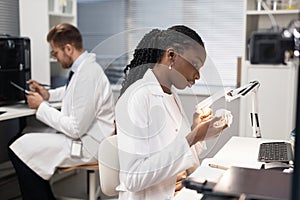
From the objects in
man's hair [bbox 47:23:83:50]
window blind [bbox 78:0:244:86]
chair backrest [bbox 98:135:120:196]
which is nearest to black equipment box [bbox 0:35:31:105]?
man's hair [bbox 47:23:83:50]

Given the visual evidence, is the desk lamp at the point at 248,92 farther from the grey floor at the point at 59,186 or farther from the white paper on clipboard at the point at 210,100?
the grey floor at the point at 59,186

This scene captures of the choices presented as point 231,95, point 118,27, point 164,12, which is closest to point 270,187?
point 231,95

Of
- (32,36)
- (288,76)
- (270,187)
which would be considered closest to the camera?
(270,187)

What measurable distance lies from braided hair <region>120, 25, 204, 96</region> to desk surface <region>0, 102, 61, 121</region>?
1.35m

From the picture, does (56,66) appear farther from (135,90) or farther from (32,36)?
(135,90)

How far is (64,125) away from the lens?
246 centimetres

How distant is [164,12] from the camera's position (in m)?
3.65

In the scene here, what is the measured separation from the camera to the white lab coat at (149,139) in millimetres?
1288

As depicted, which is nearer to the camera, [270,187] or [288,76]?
[270,187]

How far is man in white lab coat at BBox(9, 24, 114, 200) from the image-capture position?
2.30 m

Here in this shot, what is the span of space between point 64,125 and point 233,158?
115 centimetres

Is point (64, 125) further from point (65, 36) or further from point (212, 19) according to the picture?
point (212, 19)

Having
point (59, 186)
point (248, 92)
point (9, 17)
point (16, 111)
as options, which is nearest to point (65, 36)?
point (16, 111)

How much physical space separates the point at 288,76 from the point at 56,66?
1969 millimetres
